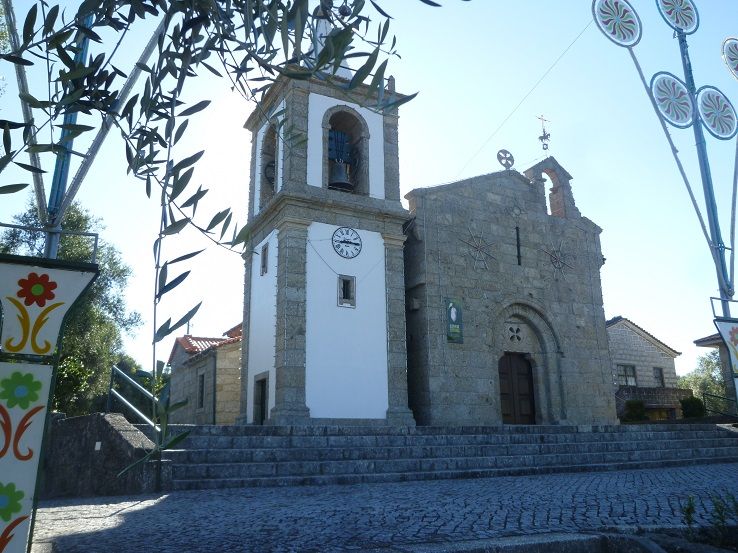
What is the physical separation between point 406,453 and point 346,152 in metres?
9.32

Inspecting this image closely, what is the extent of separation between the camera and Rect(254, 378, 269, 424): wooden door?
14.0 metres

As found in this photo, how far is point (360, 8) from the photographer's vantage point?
104 inches

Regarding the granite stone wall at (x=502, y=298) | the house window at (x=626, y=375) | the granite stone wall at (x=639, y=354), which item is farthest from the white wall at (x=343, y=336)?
the house window at (x=626, y=375)

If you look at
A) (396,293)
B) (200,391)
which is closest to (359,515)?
(396,293)

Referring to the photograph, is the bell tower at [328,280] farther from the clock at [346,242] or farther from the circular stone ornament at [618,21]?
the circular stone ornament at [618,21]

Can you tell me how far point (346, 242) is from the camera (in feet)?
47.4

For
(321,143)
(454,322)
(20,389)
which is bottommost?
(20,389)

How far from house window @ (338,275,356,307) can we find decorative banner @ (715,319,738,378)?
9008 millimetres

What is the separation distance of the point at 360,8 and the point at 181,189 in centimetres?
115

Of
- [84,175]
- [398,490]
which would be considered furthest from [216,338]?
[84,175]

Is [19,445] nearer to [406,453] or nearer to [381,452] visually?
[381,452]

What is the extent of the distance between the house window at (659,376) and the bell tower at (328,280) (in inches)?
732

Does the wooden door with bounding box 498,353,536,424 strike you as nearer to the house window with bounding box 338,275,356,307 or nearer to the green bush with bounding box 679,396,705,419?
the house window with bounding box 338,275,356,307

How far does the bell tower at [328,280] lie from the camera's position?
518 inches
